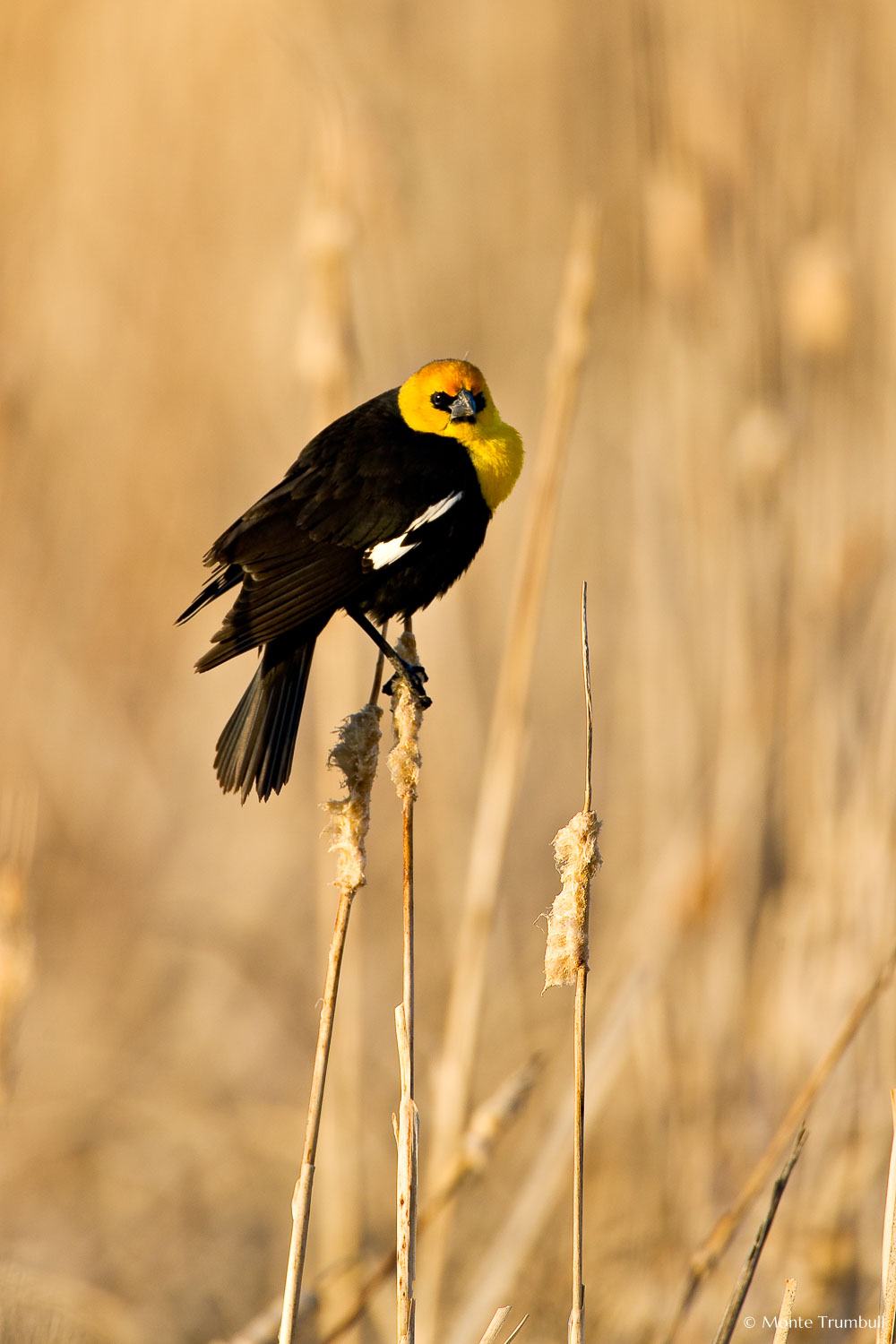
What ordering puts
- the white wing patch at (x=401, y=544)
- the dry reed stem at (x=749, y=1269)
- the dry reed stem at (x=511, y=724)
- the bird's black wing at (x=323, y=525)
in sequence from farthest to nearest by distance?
the dry reed stem at (x=511, y=724) → the white wing patch at (x=401, y=544) → the bird's black wing at (x=323, y=525) → the dry reed stem at (x=749, y=1269)

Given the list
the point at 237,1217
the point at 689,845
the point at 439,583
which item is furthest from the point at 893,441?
the point at 237,1217

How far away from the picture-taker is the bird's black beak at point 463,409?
6.89ft

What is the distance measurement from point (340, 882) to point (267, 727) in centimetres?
53

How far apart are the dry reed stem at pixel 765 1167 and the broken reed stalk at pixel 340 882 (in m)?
0.62

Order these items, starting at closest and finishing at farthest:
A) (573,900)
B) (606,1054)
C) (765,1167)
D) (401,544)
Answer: (573,900) < (765,1167) < (401,544) < (606,1054)

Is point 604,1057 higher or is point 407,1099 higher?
point 604,1057

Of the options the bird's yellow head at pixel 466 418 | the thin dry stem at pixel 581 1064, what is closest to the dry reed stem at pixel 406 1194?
the thin dry stem at pixel 581 1064

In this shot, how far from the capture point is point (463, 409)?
211cm

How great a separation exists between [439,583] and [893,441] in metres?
1.06

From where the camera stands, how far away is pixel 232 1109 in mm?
2869

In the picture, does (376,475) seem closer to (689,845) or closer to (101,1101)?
(689,845)

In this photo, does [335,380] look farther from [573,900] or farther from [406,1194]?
[406,1194]

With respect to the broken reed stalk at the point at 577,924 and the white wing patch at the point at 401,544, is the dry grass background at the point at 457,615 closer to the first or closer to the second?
the white wing patch at the point at 401,544

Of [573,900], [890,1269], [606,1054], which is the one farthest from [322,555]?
[890,1269]
